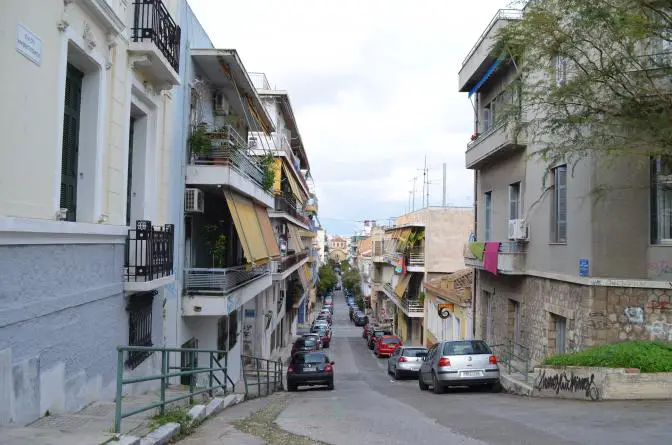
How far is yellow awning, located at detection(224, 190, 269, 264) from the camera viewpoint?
15.8 meters

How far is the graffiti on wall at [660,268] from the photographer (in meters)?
14.6

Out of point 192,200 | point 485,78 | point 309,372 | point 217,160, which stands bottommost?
point 309,372

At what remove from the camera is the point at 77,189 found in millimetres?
9492

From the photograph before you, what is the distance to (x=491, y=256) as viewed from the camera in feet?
72.1

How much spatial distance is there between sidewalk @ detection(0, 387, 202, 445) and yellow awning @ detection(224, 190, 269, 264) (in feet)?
23.2

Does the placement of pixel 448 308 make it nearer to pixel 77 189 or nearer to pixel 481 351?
pixel 481 351

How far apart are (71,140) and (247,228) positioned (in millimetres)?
7523

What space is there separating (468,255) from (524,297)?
595 cm

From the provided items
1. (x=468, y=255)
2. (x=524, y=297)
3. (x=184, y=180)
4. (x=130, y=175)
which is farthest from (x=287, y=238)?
(x=130, y=175)

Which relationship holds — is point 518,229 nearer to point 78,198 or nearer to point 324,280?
point 78,198

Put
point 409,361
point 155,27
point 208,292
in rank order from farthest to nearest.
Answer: point 409,361 < point 208,292 < point 155,27

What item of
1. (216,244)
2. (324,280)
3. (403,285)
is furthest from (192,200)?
(324,280)

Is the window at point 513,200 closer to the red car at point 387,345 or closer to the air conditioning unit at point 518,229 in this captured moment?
the air conditioning unit at point 518,229

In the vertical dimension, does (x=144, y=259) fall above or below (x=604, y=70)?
below
